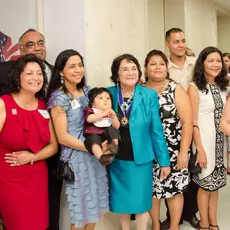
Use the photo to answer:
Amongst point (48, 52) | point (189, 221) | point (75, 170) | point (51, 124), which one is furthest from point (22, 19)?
point (189, 221)

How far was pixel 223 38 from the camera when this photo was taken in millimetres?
8086

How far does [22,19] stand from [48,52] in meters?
0.41

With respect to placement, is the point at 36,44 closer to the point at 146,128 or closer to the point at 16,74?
the point at 16,74

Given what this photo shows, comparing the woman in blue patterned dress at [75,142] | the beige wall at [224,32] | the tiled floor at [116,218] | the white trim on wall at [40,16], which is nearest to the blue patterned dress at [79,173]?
the woman in blue patterned dress at [75,142]

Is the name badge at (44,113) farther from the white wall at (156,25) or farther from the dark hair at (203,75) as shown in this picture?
the white wall at (156,25)

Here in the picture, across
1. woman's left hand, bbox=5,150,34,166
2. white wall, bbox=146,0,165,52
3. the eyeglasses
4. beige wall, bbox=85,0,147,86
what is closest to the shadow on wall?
the eyeglasses

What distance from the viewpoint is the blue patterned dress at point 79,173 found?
2.15 m

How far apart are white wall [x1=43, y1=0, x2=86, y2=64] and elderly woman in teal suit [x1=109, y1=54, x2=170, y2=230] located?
1.38ft

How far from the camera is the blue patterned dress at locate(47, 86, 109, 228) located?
215 centimetres

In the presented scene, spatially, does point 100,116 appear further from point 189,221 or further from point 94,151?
point 189,221

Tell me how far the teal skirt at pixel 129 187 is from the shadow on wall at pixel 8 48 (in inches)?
57.2

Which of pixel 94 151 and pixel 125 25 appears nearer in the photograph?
pixel 94 151

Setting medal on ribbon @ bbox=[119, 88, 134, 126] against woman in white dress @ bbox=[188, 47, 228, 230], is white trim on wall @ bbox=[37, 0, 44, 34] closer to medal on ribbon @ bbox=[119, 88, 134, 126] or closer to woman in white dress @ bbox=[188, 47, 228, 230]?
medal on ribbon @ bbox=[119, 88, 134, 126]

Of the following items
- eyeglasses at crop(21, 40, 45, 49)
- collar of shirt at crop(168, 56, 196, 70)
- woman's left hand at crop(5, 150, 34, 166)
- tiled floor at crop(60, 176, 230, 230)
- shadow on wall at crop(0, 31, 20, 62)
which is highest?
shadow on wall at crop(0, 31, 20, 62)
